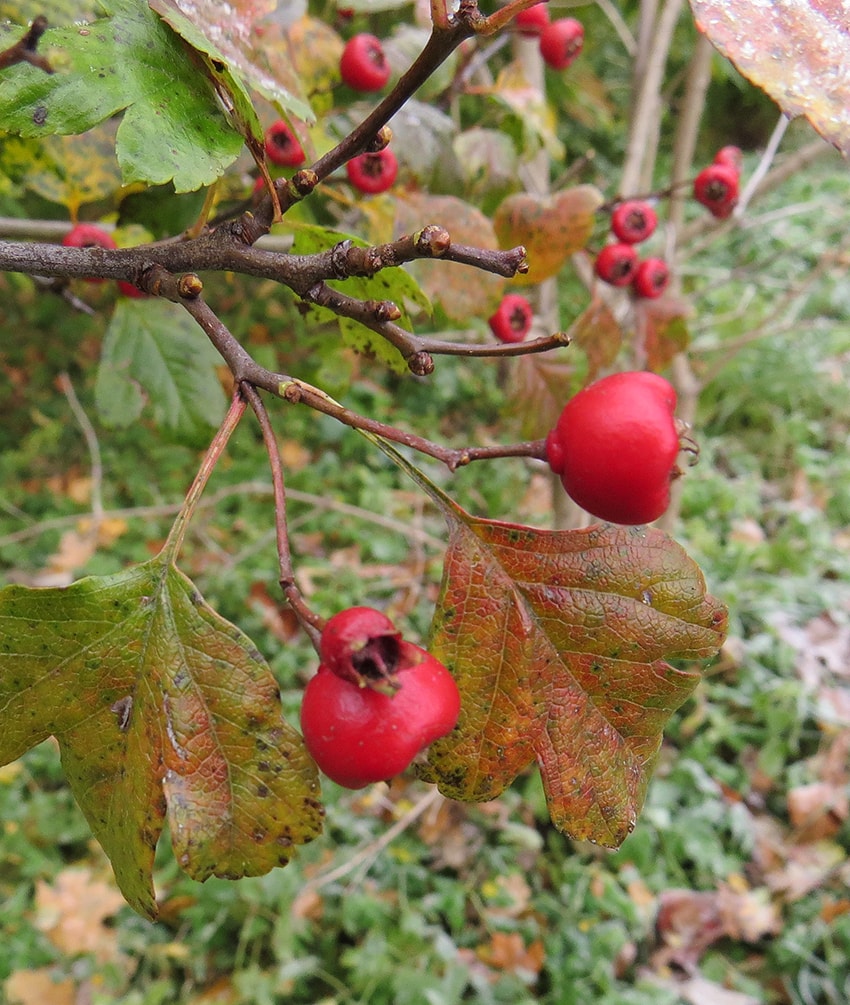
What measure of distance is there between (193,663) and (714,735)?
2174mm

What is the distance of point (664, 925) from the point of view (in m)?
2.08

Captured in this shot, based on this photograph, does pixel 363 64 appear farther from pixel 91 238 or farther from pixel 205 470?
pixel 205 470

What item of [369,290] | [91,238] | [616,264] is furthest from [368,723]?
[616,264]

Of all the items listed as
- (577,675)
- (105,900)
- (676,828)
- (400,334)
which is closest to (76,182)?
(400,334)

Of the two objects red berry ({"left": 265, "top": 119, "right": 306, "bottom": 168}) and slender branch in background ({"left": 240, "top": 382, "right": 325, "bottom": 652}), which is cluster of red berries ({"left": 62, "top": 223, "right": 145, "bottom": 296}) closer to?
red berry ({"left": 265, "top": 119, "right": 306, "bottom": 168})

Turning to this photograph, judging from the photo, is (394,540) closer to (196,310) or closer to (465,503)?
(465,503)

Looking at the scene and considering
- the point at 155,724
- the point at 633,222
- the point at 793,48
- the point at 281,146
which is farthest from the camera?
the point at 633,222

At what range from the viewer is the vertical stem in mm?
593

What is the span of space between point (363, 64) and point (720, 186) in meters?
0.70

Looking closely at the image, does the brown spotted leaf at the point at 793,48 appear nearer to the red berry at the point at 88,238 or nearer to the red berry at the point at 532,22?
the red berry at the point at 88,238

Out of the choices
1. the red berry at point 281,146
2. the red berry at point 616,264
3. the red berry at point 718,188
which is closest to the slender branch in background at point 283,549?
the red berry at point 281,146

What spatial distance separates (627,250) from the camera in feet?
4.50

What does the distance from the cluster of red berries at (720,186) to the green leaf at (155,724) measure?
50.5 inches

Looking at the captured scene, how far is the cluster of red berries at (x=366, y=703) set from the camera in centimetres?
52
